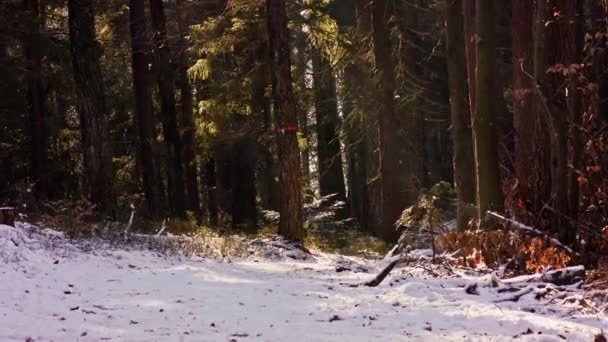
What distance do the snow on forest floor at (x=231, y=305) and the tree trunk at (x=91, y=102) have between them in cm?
376

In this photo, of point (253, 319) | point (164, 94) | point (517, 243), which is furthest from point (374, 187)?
point (253, 319)

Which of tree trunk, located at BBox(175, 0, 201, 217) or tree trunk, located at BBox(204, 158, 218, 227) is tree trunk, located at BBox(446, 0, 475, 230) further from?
tree trunk, located at BBox(204, 158, 218, 227)

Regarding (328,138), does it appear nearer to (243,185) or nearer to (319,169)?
(319,169)

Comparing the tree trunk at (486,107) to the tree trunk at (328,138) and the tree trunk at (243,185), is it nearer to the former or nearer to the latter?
the tree trunk at (243,185)

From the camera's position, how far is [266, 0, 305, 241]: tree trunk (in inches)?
470

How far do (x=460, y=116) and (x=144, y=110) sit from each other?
9215 millimetres

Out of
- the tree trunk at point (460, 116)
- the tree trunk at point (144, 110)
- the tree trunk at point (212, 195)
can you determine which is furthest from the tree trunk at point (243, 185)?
the tree trunk at point (460, 116)

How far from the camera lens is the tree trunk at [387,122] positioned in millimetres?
16266

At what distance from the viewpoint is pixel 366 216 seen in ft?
91.9

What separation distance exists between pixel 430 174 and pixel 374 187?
348 inches

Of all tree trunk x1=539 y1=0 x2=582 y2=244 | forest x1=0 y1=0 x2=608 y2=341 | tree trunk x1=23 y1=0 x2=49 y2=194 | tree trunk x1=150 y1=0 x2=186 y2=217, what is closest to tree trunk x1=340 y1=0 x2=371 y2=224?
forest x1=0 y1=0 x2=608 y2=341

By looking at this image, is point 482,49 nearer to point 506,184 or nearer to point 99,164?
point 506,184

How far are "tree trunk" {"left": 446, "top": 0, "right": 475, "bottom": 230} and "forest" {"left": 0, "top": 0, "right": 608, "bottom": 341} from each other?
1.7 inches

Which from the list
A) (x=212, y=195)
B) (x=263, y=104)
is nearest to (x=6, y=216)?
(x=263, y=104)
